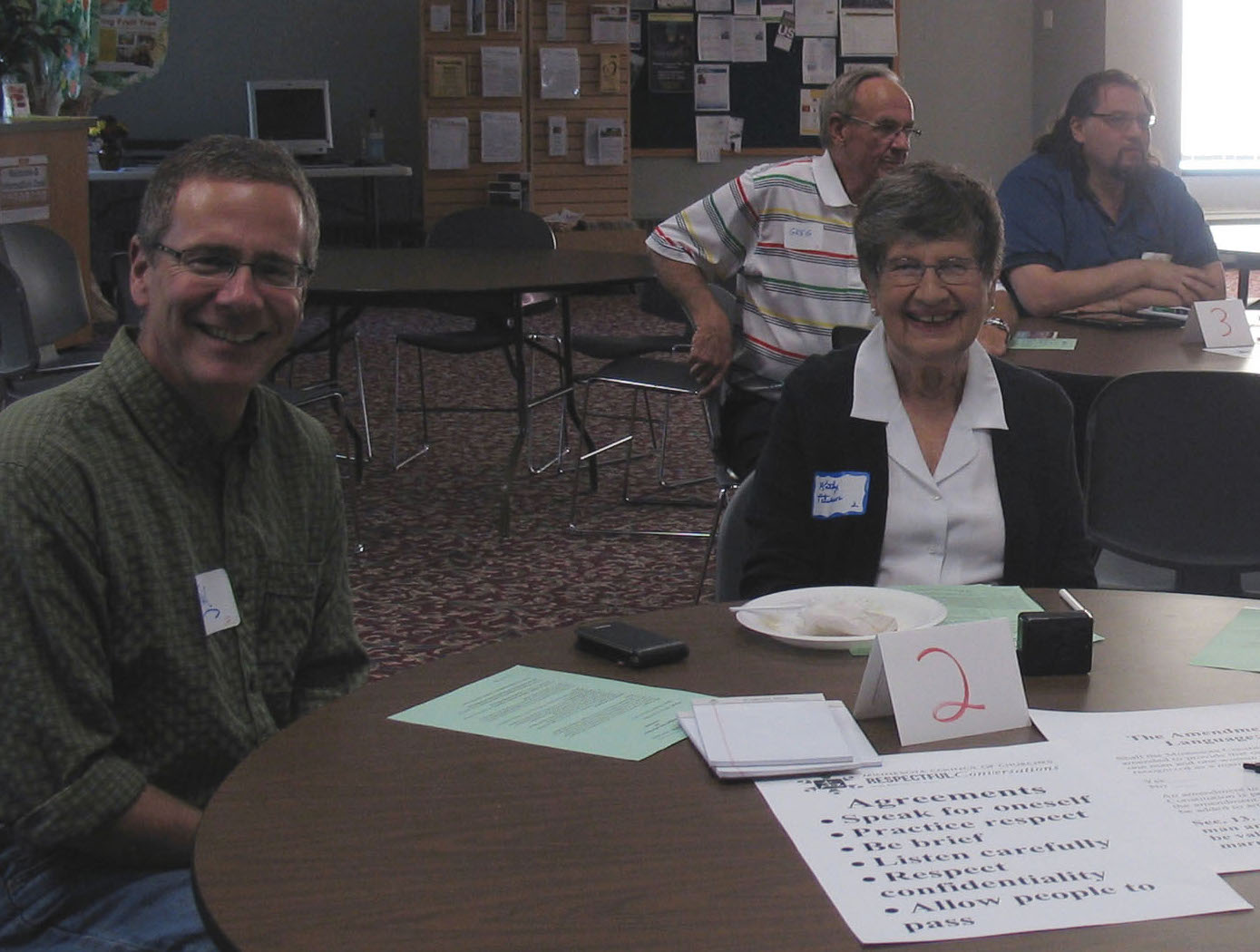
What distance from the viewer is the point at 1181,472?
8.87 feet

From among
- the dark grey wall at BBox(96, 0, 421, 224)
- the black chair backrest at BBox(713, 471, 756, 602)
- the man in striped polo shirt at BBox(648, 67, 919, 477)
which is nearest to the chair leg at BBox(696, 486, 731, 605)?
the man in striped polo shirt at BBox(648, 67, 919, 477)

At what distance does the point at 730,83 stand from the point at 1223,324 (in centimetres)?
741

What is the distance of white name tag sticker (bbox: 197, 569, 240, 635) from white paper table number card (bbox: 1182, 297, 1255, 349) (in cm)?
251

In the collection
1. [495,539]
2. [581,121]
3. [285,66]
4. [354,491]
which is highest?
[285,66]

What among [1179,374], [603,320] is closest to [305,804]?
[1179,374]

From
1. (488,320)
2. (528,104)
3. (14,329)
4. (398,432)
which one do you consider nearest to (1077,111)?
(488,320)

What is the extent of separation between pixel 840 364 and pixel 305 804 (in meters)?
1.19

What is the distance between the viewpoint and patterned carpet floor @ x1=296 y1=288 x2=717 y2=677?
4023mm

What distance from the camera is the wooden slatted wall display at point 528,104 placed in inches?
373

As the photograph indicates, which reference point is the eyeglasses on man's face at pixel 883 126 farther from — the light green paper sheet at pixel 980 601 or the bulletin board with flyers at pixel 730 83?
the bulletin board with flyers at pixel 730 83

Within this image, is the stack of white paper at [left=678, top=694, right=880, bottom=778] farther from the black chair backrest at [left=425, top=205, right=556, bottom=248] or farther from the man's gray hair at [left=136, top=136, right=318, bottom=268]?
the black chair backrest at [left=425, top=205, right=556, bottom=248]

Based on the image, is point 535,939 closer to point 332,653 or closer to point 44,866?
point 44,866

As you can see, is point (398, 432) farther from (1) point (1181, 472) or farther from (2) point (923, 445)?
(2) point (923, 445)

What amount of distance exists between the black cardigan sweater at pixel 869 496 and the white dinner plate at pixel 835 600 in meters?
0.33
